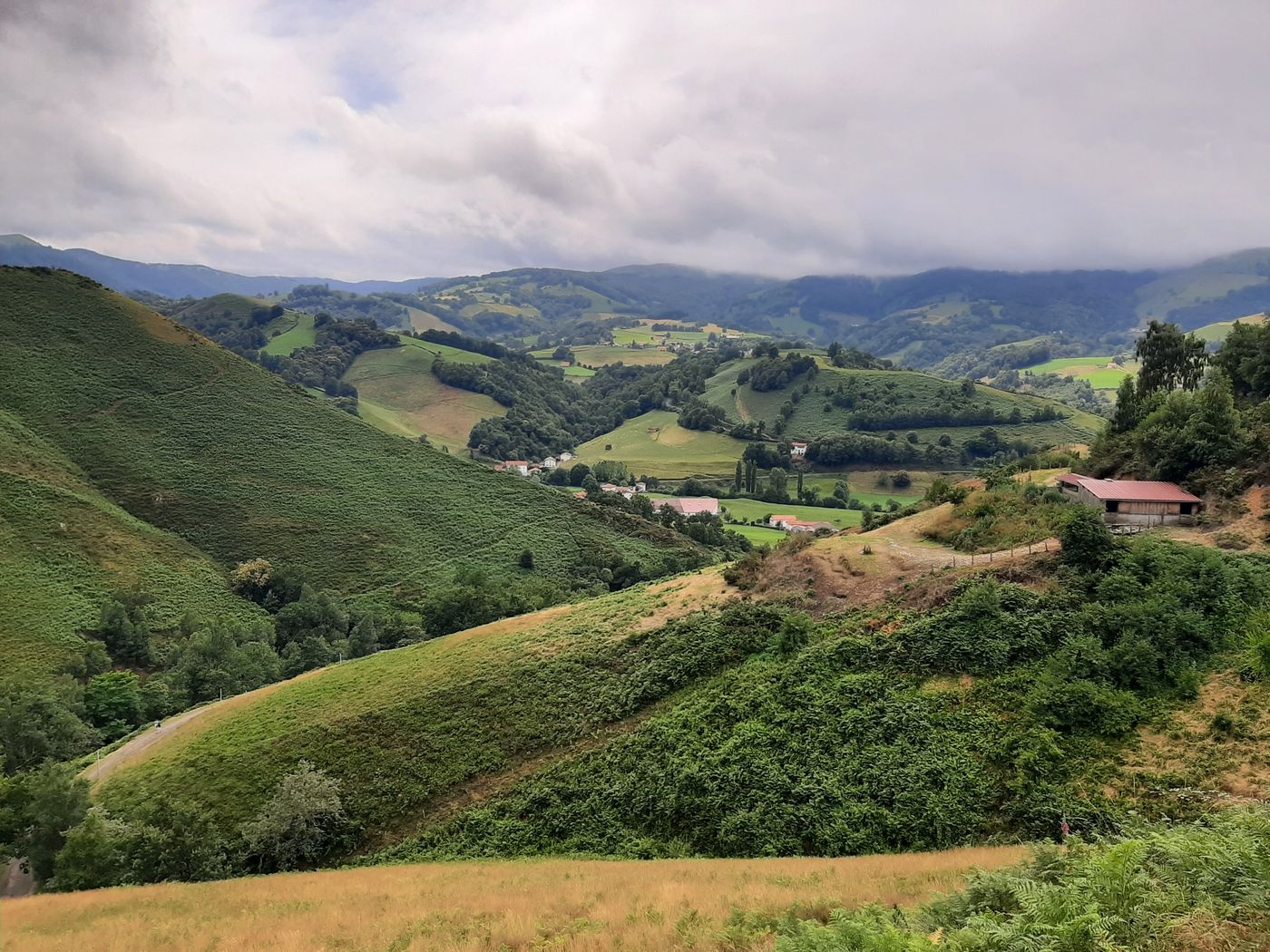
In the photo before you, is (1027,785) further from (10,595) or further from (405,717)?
(10,595)

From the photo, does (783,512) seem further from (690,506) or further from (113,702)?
(113,702)

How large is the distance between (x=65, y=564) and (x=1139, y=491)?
83.1m

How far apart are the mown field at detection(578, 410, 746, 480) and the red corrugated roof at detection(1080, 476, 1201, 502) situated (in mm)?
120186

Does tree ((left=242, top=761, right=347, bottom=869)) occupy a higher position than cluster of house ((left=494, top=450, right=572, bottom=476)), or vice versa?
cluster of house ((left=494, top=450, right=572, bottom=476))

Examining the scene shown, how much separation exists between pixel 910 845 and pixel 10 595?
6990cm

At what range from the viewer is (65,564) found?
60500mm

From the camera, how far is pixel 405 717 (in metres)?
31.2

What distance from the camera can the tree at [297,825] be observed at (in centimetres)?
2508

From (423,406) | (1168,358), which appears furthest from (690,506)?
(423,406)

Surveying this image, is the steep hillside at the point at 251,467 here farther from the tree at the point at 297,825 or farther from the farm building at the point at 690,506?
the tree at the point at 297,825

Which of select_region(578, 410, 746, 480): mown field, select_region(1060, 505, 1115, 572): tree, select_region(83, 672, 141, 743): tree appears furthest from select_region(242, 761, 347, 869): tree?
select_region(578, 410, 746, 480): mown field

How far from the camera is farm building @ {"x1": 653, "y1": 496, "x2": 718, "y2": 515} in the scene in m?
115

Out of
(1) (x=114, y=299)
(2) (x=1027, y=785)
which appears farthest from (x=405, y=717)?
(1) (x=114, y=299)

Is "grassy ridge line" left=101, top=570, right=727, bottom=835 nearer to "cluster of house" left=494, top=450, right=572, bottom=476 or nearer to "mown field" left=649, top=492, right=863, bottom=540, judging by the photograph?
"mown field" left=649, top=492, right=863, bottom=540
